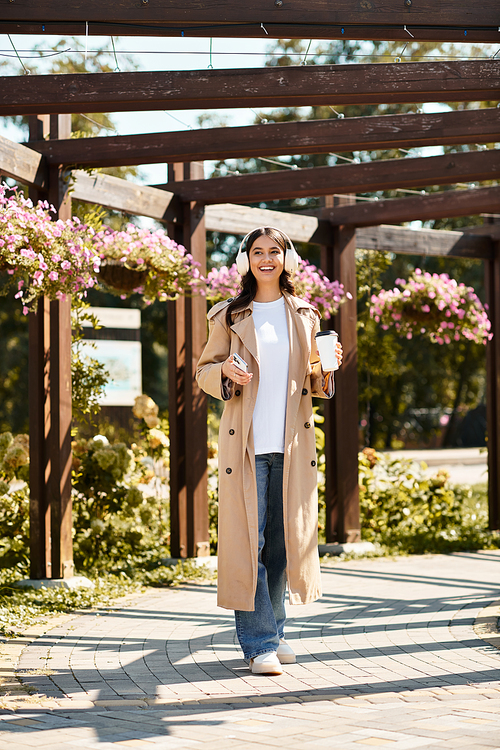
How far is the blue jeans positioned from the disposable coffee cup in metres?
0.43

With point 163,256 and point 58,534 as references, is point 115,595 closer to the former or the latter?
point 58,534

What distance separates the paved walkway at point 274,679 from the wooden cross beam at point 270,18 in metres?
2.68

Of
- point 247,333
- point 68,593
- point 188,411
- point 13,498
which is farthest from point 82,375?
point 247,333

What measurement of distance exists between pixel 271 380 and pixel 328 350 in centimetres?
29

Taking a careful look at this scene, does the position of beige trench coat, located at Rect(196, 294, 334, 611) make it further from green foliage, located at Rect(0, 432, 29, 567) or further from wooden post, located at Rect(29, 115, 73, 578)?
green foliage, located at Rect(0, 432, 29, 567)

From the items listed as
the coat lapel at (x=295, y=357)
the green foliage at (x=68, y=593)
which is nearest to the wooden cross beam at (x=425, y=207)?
the green foliage at (x=68, y=593)

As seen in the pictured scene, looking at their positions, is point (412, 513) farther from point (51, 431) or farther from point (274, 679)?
point (274, 679)

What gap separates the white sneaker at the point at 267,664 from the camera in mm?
3490

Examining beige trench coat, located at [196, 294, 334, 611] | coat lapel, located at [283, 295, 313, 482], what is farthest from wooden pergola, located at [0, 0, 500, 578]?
beige trench coat, located at [196, 294, 334, 611]

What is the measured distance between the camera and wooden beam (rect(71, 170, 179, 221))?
5766 mm

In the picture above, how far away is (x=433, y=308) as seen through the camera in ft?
25.4

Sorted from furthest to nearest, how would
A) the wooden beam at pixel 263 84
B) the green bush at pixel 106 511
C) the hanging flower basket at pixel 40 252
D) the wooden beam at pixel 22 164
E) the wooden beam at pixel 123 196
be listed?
the green bush at pixel 106 511, the wooden beam at pixel 123 196, the wooden beam at pixel 22 164, the hanging flower basket at pixel 40 252, the wooden beam at pixel 263 84

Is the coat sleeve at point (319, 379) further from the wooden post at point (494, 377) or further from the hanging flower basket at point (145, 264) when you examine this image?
A: the wooden post at point (494, 377)

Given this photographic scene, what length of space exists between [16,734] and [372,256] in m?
6.14
